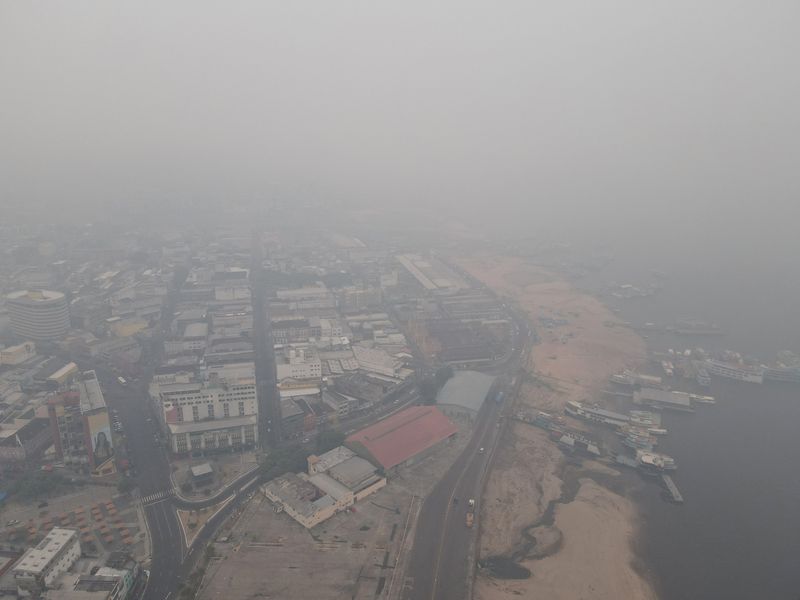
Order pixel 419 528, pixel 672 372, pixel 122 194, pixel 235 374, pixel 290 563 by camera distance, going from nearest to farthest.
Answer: pixel 290 563, pixel 419 528, pixel 235 374, pixel 672 372, pixel 122 194

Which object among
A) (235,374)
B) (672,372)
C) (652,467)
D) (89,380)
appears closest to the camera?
(652,467)

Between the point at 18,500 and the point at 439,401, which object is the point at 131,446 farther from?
the point at 439,401

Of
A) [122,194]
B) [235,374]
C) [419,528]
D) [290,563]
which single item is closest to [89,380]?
[235,374]

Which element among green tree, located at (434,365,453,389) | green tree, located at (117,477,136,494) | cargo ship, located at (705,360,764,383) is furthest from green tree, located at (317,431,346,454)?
cargo ship, located at (705,360,764,383)

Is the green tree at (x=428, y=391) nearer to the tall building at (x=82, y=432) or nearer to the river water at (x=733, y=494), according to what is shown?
the river water at (x=733, y=494)

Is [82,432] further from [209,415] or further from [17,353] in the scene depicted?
[17,353]

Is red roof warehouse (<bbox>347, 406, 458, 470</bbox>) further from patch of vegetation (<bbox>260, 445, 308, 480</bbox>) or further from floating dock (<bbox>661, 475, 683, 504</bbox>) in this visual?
floating dock (<bbox>661, 475, 683, 504</bbox>)
